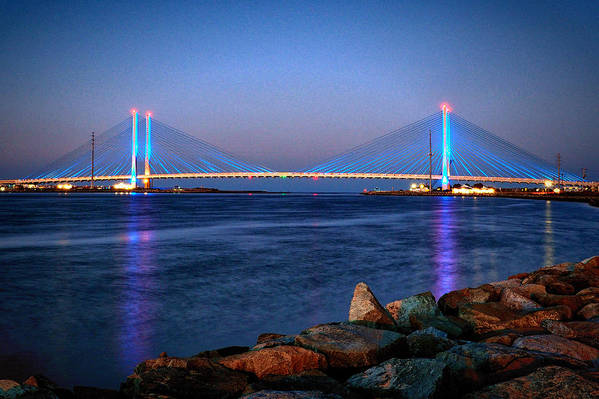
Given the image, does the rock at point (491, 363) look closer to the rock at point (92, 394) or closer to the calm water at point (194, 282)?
the rock at point (92, 394)

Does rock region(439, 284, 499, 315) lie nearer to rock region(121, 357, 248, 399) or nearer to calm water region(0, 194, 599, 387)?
calm water region(0, 194, 599, 387)

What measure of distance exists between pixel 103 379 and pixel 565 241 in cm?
1513

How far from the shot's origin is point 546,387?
2.67 m

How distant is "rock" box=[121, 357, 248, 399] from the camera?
2982mm

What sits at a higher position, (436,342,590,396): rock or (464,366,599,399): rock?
(464,366,599,399): rock

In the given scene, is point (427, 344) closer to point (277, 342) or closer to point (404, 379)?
point (404, 379)

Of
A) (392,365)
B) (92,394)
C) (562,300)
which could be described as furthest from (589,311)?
(92,394)

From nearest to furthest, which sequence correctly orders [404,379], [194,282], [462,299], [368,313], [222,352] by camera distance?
[404,379] → [222,352] → [368,313] → [462,299] → [194,282]

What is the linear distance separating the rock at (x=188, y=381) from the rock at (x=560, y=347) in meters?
2.15

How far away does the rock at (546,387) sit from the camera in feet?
8.54

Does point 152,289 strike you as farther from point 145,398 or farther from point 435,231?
point 435,231

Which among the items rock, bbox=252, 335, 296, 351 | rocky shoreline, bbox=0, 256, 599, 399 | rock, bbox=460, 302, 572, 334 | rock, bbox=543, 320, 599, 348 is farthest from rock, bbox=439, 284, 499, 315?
rock, bbox=252, 335, 296, 351

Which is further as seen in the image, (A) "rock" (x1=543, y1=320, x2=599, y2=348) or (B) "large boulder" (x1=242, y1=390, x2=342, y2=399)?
(A) "rock" (x1=543, y1=320, x2=599, y2=348)

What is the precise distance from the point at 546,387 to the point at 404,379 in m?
0.78
